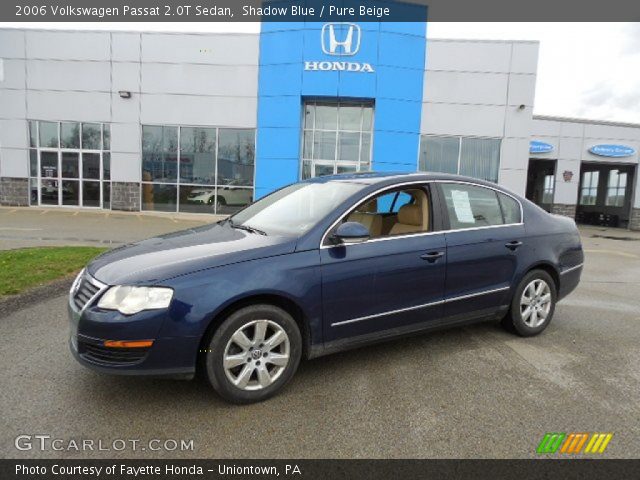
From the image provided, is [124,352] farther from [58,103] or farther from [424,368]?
[58,103]

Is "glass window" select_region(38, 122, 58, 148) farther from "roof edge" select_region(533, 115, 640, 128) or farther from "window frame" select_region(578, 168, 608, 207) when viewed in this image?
"window frame" select_region(578, 168, 608, 207)

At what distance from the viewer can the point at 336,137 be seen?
18297mm

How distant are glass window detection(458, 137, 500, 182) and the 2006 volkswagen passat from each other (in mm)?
14488

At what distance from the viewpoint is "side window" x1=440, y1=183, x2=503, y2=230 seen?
411 cm

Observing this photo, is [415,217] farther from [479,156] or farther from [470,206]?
[479,156]

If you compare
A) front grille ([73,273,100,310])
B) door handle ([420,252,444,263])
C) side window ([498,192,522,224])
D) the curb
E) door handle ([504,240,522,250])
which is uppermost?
side window ([498,192,522,224])

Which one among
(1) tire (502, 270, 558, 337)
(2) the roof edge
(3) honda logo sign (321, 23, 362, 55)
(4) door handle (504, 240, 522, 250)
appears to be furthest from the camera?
(2) the roof edge

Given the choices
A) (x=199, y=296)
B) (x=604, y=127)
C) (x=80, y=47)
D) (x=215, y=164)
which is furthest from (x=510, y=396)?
(x=604, y=127)

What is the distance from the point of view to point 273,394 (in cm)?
321

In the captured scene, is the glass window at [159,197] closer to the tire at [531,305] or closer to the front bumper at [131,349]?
the tire at [531,305]

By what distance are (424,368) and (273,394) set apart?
1.36 metres

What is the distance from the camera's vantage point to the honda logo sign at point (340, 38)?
17031 millimetres

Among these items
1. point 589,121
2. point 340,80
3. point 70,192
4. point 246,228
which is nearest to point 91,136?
point 70,192
